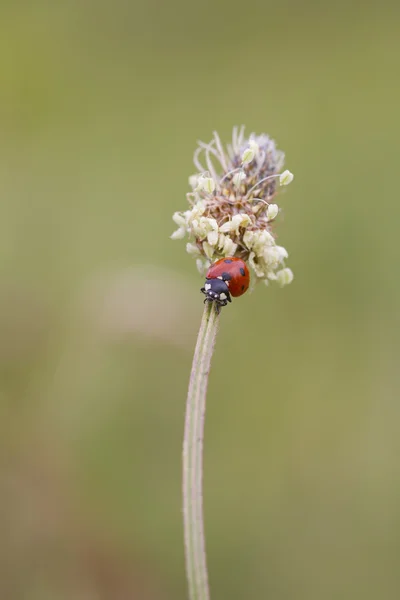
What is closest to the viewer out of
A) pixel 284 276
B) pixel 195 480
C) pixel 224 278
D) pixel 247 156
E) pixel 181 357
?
pixel 195 480

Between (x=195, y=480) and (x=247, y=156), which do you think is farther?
(x=247, y=156)

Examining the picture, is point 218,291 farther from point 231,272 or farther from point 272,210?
Result: point 272,210

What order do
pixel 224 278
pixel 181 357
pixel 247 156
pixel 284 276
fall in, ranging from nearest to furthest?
pixel 224 278
pixel 247 156
pixel 284 276
pixel 181 357

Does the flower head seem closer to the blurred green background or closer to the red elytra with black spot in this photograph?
the red elytra with black spot

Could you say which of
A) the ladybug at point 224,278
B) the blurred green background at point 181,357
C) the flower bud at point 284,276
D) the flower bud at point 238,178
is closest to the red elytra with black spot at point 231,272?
the ladybug at point 224,278

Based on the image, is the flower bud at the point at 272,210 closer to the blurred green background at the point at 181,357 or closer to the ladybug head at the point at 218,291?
the ladybug head at the point at 218,291

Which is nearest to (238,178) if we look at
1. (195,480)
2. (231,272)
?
(231,272)
